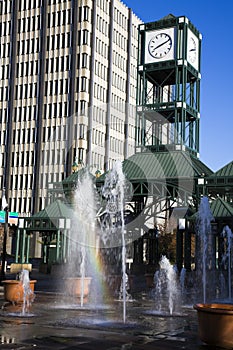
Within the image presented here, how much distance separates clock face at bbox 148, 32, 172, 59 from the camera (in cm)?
4072

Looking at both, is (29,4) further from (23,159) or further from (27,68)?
(23,159)

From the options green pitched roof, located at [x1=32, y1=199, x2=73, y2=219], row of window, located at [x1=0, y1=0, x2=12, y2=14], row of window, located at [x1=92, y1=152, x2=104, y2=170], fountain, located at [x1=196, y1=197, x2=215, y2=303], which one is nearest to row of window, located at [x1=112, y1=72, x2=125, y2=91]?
row of window, located at [x1=92, y1=152, x2=104, y2=170]

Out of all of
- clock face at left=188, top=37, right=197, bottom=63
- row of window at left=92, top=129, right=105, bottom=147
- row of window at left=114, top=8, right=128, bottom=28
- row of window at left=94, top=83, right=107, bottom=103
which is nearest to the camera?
clock face at left=188, top=37, right=197, bottom=63

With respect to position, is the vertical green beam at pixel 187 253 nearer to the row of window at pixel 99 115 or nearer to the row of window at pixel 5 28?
the row of window at pixel 99 115

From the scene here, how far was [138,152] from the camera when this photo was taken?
4053cm

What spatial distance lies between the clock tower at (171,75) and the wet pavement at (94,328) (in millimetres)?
22965

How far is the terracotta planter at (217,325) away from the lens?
9.80 meters

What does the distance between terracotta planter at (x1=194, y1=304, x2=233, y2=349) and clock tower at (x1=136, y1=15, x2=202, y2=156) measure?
28945mm

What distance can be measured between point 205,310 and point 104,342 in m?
2.31

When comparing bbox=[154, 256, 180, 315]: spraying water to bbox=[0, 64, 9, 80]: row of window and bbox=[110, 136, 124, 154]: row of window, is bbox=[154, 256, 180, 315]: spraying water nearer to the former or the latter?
bbox=[110, 136, 124, 154]: row of window

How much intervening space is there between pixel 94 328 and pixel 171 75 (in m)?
32.1

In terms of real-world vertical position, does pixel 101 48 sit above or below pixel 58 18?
below

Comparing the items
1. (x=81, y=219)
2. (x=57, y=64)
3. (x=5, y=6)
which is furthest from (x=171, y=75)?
(x=5, y=6)

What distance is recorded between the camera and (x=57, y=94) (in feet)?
285
